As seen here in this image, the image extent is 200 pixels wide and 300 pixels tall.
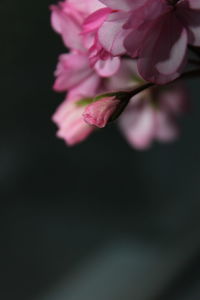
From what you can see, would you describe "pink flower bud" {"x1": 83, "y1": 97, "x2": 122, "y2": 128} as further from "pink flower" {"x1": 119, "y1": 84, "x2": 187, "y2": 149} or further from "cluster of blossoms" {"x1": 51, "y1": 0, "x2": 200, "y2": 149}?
Answer: "pink flower" {"x1": 119, "y1": 84, "x2": 187, "y2": 149}

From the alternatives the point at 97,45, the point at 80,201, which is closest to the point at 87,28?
the point at 97,45

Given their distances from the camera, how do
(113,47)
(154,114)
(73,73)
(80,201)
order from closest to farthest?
(113,47) → (73,73) → (154,114) → (80,201)

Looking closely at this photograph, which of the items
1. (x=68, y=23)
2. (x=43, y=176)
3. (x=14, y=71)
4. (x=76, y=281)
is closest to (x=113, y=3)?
(x=68, y=23)

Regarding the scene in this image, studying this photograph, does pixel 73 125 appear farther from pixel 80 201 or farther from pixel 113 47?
pixel 80 201

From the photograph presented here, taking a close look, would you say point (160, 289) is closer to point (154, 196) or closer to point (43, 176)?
point (154, 196)

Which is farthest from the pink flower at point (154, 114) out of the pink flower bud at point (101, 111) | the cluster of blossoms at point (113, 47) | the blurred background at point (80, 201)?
the blurred background at point (80, 201)

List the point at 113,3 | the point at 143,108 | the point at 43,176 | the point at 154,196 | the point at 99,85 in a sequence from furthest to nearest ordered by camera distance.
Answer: the point at 154,196 < the point at 43,176 < the point at 143,108 < the point at 99,85 < the point at 113,3

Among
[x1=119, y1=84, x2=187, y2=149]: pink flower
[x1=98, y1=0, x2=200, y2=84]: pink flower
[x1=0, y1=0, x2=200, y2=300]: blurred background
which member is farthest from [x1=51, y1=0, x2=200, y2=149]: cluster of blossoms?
[x1=0, y1=0, x2=200, y2=300]: blurred background
